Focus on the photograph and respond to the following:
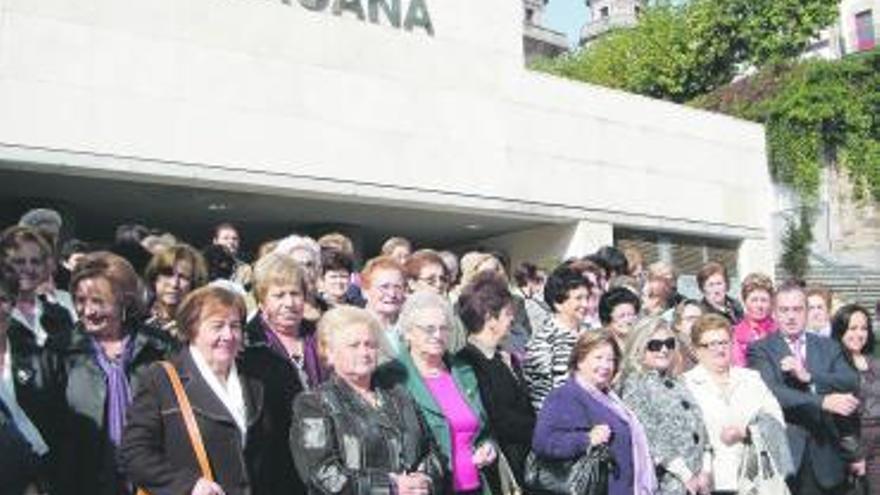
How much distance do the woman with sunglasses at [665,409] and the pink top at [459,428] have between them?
1.15m

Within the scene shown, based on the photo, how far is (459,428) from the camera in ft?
15.1

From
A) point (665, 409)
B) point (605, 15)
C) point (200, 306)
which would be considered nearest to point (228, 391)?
point (200, 306)

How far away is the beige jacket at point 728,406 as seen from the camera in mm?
5574

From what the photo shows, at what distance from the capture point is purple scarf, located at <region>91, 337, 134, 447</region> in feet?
13.4

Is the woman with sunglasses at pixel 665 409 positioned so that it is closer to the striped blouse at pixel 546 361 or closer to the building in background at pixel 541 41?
the striped blouse at pixel 546 361

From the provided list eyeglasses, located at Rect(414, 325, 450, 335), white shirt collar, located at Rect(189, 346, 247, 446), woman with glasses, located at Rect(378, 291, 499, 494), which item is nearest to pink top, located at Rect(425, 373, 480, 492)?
woman with glasses, located at Rect(378, 291, 499, 494)

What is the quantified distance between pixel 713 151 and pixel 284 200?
29.9 ft

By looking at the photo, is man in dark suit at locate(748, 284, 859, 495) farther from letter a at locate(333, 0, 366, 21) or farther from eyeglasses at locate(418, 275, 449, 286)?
letter a at locate(333, 0, 366, 21)

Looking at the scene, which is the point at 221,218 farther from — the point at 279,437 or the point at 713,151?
the point at 279,437

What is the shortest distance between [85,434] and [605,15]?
6687 centimetres

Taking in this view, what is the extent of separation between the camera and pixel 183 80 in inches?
496

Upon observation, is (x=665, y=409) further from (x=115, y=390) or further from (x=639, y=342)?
(x=115, y=390)

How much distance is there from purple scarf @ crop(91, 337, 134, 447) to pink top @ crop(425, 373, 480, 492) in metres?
1.36

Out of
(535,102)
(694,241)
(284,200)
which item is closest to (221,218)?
(284,200)
